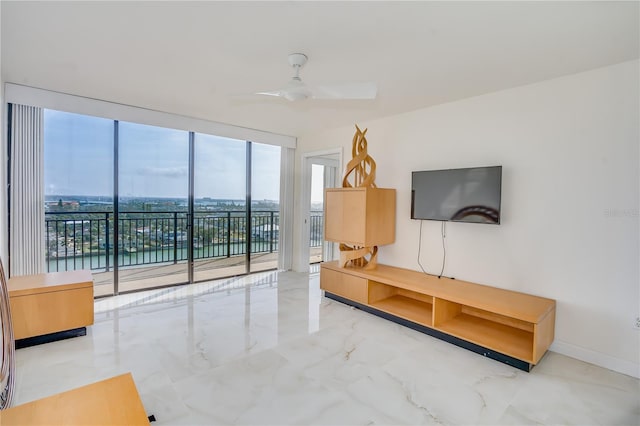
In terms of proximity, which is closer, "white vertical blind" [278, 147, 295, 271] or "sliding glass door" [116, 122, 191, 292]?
"sliding glass door" [116, 122, 191, 292]

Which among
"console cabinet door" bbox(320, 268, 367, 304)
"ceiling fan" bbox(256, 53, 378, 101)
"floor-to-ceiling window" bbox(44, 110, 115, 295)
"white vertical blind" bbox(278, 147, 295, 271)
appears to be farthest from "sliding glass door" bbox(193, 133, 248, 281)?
"ceiling fan" bbox(256, 53, 378, 101)

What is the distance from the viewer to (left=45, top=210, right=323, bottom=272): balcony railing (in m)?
3.72

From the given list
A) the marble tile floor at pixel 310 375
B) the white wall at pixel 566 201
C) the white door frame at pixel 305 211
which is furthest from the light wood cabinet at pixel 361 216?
the white door frame at pixel 305 211

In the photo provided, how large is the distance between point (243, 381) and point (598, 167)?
3125 mm

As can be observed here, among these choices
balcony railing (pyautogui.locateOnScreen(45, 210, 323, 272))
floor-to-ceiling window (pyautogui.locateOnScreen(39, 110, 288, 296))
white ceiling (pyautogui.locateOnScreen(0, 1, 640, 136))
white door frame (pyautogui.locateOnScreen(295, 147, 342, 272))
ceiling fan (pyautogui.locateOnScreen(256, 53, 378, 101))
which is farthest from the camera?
white door frame (pyautogui.locateOnScreen(295, 147, 342, 272))

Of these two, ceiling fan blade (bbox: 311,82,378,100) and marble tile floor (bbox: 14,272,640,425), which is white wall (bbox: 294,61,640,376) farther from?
ceiling fan blade (bbox: 311,82,378,100)

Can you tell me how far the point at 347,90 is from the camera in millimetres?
2242

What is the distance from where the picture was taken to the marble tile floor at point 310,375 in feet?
6.11

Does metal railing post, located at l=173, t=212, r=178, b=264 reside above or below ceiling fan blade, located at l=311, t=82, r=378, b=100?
below

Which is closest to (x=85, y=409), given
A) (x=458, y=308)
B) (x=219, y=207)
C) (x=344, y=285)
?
(x=344, y=285)

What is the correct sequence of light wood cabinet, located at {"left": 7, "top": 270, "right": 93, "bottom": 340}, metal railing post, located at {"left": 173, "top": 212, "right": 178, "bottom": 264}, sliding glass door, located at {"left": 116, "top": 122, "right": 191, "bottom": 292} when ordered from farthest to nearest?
metal railing post, located at {"left": 173, "top": 212, "right": 178, "bottom": 264}
sliding glass door, located at {"left": 116, "top": 122, "right": 191, "bottom": 292}
light wood cabinet, located at {"left": 7, "top": 270, "right": 93, "bottom": 340}

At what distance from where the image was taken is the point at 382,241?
371cm

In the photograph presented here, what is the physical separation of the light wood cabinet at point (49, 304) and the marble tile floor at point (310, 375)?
0.16 meters

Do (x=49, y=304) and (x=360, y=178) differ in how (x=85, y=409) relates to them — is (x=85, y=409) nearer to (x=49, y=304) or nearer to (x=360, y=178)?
(x=49, y=304)
